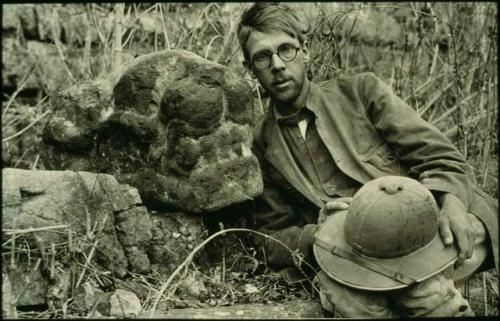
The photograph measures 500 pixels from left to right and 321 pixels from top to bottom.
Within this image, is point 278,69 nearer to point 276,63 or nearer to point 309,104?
point 276,63

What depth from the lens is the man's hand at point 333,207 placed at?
9.48 feet

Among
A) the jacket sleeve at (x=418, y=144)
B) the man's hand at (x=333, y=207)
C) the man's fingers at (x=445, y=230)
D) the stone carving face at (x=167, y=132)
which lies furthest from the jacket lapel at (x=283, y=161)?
the man's fingers at (x=445, y=230)

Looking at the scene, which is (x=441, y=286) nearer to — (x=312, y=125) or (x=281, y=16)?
(x=312, y=125)

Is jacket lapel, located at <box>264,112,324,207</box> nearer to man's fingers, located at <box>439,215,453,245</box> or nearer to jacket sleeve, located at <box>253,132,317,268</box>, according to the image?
jacket sleeve, located at <box>253,132,317,268</box>

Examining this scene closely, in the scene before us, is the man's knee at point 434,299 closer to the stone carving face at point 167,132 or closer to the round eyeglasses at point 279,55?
the stone carving face at point 167,132

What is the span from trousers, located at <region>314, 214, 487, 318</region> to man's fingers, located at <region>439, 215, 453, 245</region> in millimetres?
124

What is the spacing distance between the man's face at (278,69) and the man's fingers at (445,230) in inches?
39.3

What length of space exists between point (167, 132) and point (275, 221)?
72 cm

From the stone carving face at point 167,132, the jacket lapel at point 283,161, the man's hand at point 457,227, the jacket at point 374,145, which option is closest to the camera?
the man's hand at point 457,227

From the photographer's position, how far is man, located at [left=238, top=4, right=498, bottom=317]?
3.01 meters

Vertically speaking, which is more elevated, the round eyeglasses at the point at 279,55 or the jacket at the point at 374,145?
the round eyeglasses at the point at 279,55

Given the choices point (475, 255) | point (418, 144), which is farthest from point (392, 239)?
point (418, 144)

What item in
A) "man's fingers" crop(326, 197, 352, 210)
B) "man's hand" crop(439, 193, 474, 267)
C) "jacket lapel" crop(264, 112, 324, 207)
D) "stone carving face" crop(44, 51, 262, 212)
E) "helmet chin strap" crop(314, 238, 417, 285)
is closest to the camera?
"helmet chin strap" crop(314, 238, 417, 285)

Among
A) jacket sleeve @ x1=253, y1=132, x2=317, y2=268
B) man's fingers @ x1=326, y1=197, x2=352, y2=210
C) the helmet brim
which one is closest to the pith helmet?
the helmet brim
